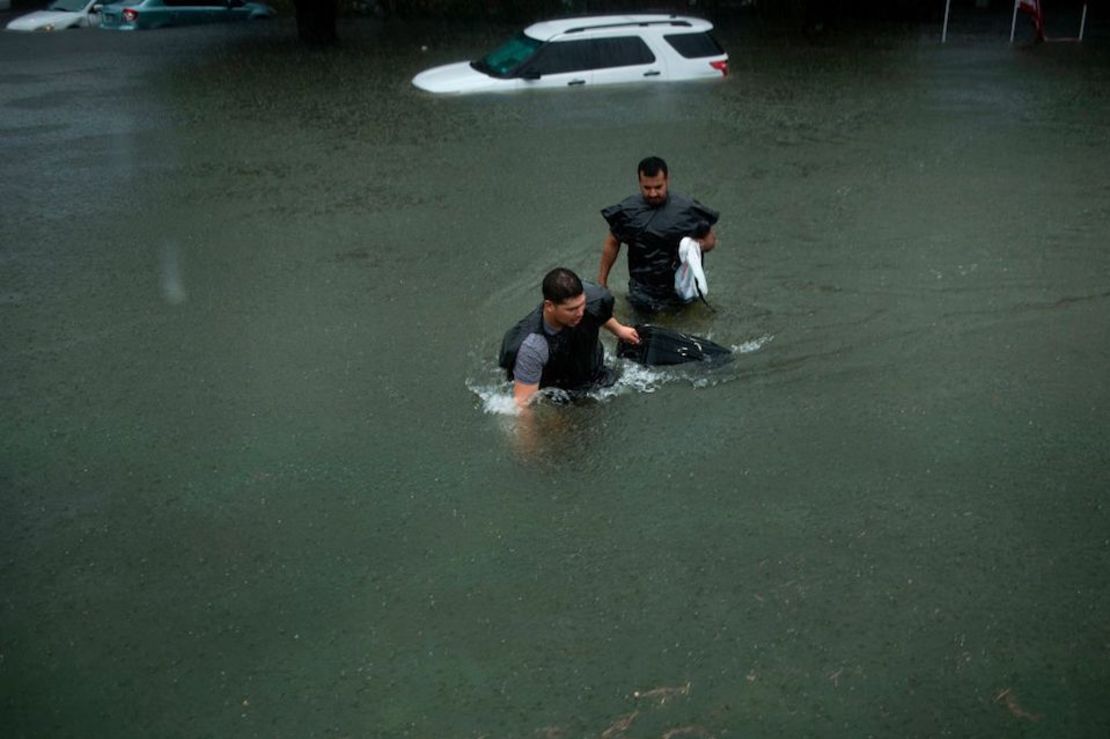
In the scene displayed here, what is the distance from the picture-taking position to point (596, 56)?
1511 centimetres

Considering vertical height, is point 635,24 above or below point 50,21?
above

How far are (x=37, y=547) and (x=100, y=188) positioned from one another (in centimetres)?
709

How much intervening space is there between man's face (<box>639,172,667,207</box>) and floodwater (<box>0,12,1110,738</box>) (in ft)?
3.27

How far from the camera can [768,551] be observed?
5.55m

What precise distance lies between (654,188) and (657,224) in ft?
0.90

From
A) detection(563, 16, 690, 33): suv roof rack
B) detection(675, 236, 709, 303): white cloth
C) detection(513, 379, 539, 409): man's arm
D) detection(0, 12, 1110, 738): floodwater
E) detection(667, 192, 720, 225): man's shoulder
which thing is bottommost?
detection(0, 12, 1110, 738): floodwater

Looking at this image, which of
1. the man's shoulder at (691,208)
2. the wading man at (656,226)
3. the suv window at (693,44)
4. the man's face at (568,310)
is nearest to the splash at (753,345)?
the wading man at (656,226)

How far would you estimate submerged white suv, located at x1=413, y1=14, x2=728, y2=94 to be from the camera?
14.9 m

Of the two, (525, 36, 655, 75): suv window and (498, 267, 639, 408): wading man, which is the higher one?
(525, 36, 655, 75): suv window

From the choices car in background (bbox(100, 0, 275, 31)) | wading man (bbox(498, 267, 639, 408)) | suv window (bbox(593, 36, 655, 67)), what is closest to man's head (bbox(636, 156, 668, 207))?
wading man (bbox(498, 267, 639, 408))

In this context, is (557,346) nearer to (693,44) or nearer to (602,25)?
(602,25)

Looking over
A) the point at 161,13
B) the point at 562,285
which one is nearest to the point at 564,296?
the point at 562,285

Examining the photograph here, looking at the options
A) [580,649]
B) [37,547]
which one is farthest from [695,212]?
[37,547]

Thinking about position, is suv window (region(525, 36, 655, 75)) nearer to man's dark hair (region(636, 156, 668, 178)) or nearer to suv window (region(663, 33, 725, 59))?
suv window (region(663, 33, 725, 59))
